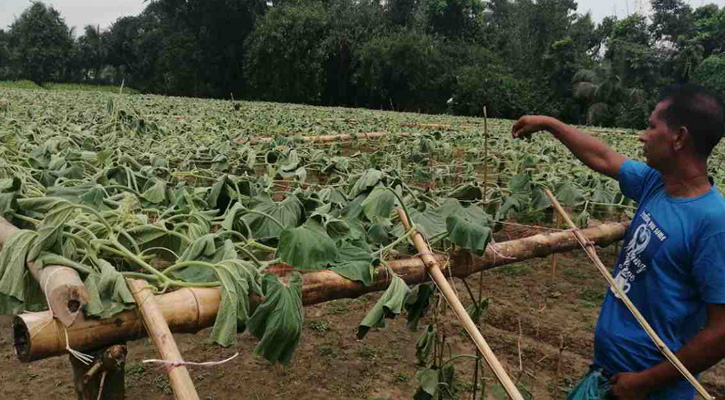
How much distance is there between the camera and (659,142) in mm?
1761

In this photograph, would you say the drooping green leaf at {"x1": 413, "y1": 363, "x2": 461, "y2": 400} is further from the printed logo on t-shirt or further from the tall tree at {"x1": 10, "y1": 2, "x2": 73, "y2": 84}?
the tall tree at {"x1": 10, "y1": 2, "x2": 73, "y2": 84}

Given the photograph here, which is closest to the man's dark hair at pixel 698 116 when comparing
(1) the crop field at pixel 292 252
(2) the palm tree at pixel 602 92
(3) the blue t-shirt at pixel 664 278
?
(3) the blue t-shirt at pixel 664 278

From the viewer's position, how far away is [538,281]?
5.07 m

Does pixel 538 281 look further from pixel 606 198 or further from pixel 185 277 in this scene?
pixel 185 277

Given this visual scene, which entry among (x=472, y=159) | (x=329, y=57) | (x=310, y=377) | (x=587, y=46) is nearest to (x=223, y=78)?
(x=329, y=57)

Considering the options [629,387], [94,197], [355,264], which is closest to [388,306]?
[355,264]

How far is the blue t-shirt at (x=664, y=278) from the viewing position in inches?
64.3

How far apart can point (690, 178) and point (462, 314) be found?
0.89 m

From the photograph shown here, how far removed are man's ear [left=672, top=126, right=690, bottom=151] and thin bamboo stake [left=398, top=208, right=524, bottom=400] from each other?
77cm

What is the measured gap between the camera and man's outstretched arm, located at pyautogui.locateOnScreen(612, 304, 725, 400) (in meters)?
1.62

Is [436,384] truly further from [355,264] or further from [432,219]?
[355,264]

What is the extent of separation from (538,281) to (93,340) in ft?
14.3

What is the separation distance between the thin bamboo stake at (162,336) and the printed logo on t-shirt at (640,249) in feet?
4.50

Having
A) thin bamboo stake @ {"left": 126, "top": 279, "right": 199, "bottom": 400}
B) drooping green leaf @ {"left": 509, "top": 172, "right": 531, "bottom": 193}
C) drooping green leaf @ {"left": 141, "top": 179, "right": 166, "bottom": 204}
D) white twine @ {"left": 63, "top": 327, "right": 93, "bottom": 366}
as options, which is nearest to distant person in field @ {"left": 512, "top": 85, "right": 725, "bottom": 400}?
drooping green leaf @ {"left": 509, "top": 172, "right": 531, "bottom": 193}
